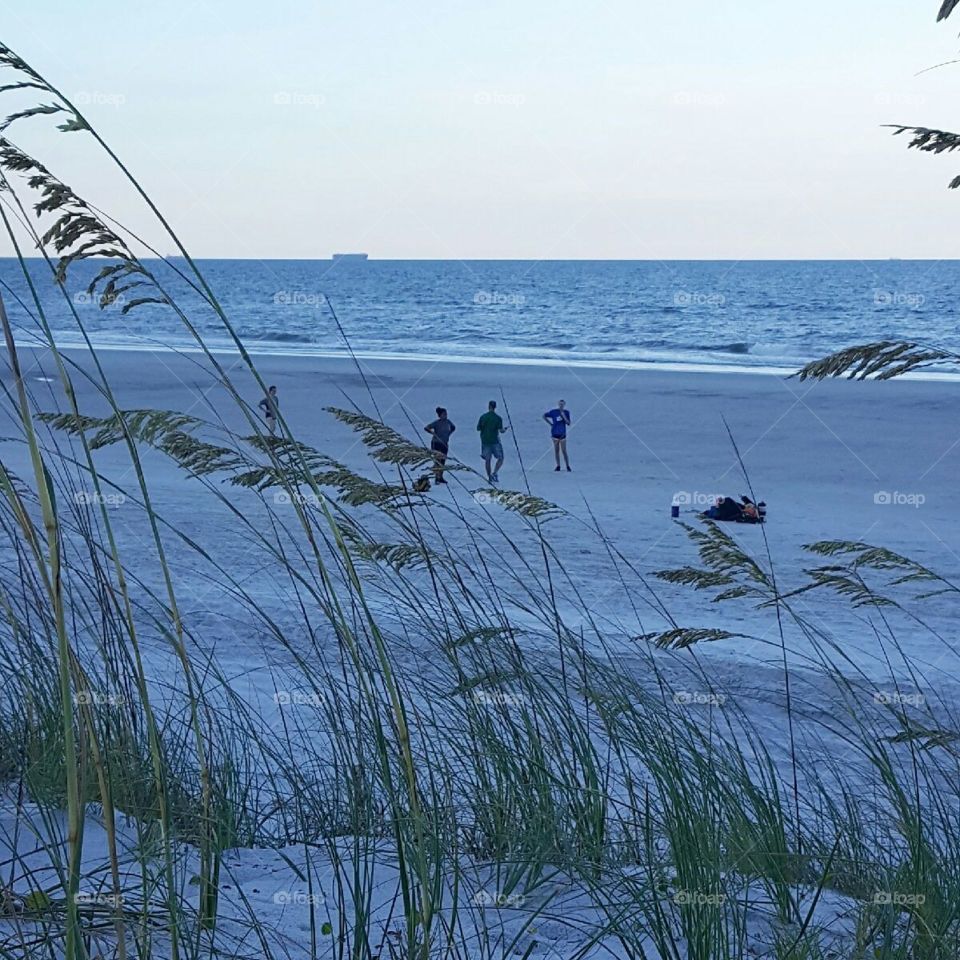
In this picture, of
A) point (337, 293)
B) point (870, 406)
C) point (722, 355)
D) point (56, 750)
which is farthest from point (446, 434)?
point (337, 293)

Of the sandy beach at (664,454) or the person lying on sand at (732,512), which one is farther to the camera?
the person lying on sand at (732,512)

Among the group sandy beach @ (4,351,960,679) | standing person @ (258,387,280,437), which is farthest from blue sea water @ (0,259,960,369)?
standing person @ (258,387,280,437)

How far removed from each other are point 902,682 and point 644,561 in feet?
13.8

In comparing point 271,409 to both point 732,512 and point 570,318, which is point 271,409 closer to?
point 732,512

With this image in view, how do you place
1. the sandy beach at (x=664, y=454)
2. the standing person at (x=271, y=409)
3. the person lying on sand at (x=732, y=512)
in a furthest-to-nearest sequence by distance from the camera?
the person lying on sand at (x=732, y=512) → the sandy beach at (x=664, y=454) → the standing person at (x=271, y=409)

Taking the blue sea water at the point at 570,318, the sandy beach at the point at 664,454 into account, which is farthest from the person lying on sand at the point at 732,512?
the blue sea water at the point at 570,318

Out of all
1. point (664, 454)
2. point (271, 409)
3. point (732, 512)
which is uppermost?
point (271, 409)

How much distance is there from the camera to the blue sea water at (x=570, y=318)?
1831 inches

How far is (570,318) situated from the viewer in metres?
64.6

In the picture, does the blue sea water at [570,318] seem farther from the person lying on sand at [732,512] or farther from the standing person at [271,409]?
the standing person at [271,409]

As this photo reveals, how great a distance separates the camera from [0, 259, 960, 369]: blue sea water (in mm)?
46500

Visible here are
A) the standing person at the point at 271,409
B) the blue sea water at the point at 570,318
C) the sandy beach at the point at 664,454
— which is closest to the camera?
the standing person at the point at 271,409

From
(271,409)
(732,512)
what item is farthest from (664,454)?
(271,409)

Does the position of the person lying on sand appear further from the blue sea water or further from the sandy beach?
the blue sea water
